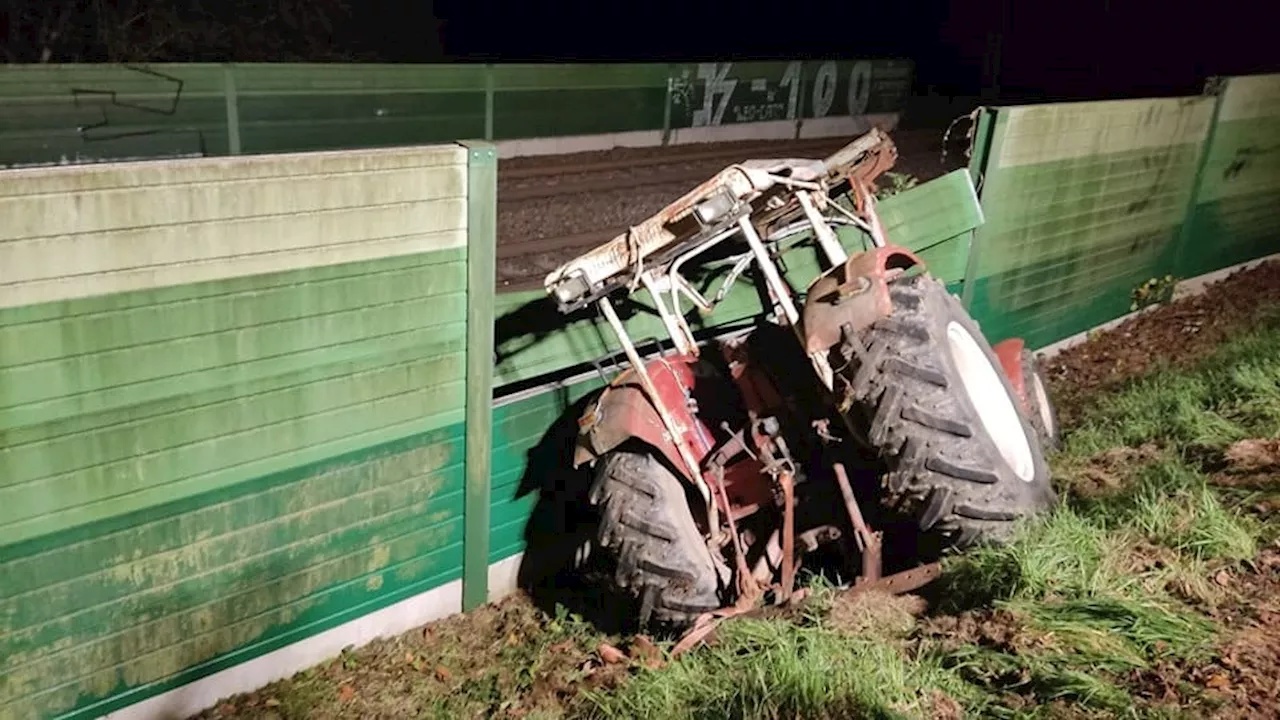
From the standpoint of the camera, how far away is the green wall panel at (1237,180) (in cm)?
939

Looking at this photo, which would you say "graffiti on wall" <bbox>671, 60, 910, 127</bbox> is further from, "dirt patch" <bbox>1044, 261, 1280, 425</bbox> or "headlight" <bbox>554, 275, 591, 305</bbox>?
"headlight" <bbox>554, 275, 591, 305</bbox>

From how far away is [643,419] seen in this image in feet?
16.0

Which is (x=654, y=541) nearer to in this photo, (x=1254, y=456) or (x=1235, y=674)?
(x=1235, y=674)

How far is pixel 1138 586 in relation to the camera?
3986 millimetres

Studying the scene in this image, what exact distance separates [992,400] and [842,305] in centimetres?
137

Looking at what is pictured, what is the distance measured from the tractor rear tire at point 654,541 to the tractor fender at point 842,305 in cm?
95

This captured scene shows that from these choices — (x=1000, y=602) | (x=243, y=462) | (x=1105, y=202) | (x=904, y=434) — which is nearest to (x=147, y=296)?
(x=243, y=462)

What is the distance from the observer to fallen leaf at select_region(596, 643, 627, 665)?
16.3 ft

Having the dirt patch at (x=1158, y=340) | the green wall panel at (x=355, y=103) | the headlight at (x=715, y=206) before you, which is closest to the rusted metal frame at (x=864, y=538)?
the headlight at (x=715, y=206)

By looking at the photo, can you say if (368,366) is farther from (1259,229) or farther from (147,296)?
(1259,229)

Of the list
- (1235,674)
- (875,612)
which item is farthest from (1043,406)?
(1235,674)

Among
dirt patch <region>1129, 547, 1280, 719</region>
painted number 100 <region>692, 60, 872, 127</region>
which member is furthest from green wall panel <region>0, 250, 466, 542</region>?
painted number 100 <region>692, 60, 872, 127</region>

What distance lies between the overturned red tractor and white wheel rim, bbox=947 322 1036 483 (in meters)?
0.01

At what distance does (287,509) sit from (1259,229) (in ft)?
31.9
